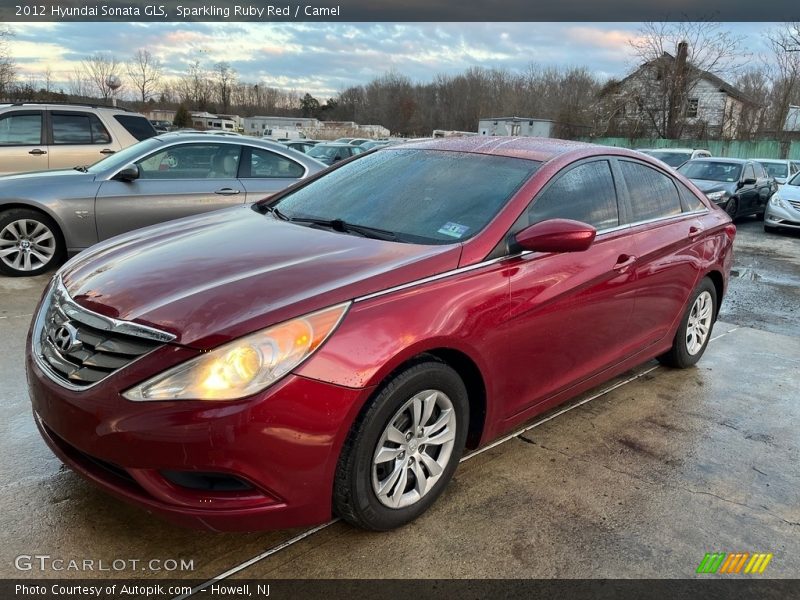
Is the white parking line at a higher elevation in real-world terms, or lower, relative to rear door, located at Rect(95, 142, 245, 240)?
lower

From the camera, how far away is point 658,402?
400 centimetres

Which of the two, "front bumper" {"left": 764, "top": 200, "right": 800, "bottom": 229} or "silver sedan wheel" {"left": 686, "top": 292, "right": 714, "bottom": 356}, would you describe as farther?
"front bumper" {"left": 764, "top": 200, "right": 800, "bottom": 229}

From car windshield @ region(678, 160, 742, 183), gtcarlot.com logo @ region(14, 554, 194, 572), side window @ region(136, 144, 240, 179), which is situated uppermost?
car windshield @ region(678, 160, 742, 183)

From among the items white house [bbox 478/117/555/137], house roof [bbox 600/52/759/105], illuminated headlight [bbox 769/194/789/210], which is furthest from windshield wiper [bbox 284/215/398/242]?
white house [bbox 478/117/555/137]

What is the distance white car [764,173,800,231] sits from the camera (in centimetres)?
1227

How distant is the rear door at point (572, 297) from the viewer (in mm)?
2855

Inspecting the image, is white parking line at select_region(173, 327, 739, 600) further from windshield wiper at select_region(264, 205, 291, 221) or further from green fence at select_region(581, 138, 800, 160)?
green fence at select_region(581, 138, 800, 160)

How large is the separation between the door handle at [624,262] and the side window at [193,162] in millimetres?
4630

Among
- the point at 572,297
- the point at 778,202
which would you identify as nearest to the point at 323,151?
the point at 778,202

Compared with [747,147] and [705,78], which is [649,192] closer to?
[747,147]

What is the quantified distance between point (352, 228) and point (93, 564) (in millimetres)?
1783

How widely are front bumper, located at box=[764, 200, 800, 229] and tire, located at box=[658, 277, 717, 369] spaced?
373 inches

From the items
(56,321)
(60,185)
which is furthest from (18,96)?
(56,321)

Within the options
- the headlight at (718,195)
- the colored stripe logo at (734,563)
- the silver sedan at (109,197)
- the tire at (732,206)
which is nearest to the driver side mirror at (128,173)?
the silver sedan at (109,197)
